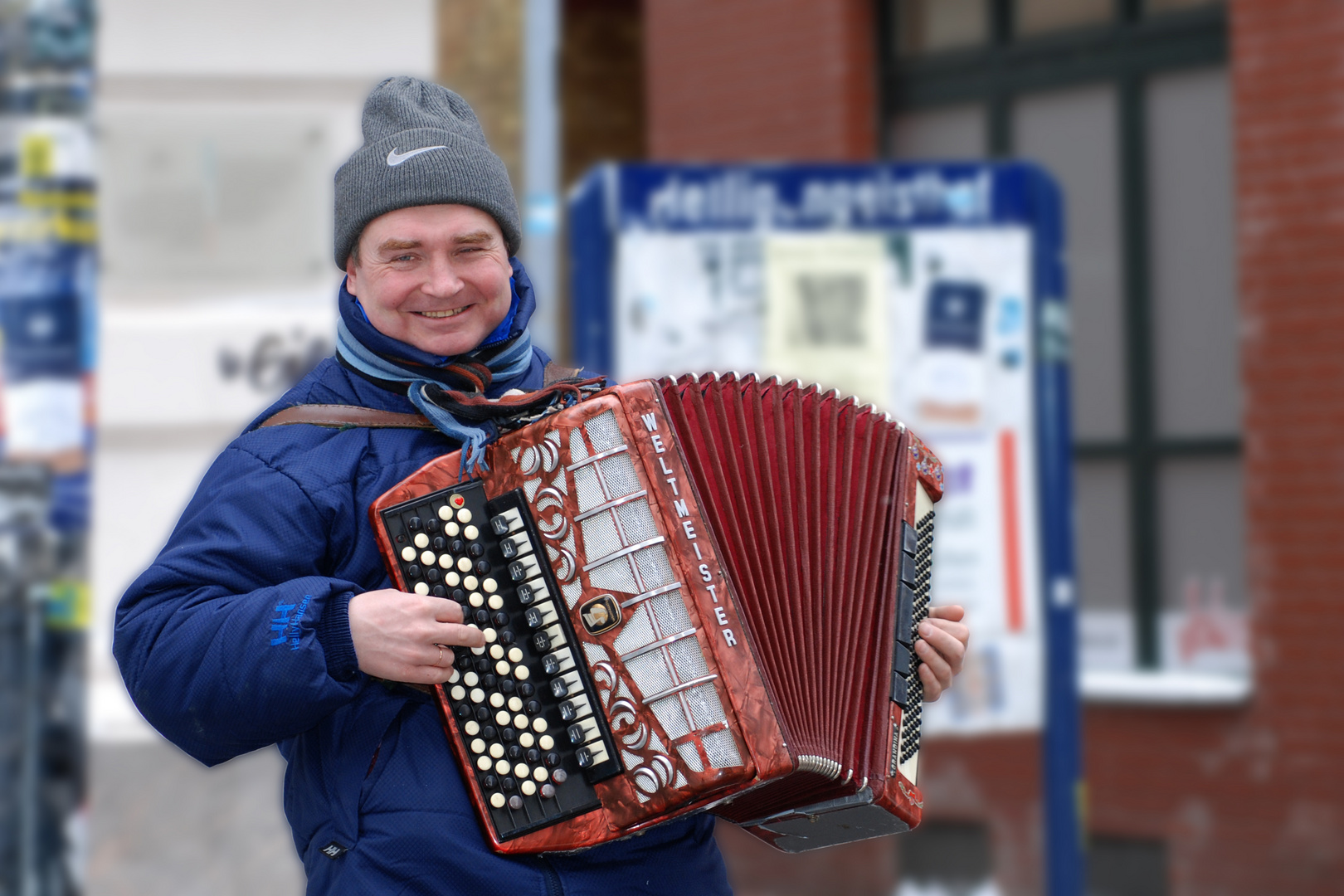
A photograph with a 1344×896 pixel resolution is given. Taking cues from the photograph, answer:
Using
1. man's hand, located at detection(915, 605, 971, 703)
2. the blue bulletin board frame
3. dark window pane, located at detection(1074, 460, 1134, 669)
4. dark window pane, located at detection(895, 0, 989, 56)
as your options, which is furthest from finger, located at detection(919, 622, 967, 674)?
dark window pane, located at detection(895, 0, 989, 56)

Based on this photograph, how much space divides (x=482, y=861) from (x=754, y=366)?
230 centimetres

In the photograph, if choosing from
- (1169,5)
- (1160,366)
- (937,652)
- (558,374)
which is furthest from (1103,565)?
(558,374)

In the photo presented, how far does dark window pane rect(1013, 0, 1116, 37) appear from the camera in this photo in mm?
5648

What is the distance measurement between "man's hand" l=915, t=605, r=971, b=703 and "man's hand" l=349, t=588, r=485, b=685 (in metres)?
0.67

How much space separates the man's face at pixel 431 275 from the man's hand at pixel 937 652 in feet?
2.35

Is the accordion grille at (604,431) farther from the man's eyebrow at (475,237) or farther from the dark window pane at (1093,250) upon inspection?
the dark window pane at (1093,250)

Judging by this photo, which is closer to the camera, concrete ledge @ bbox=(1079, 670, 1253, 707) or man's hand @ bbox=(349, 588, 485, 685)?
man's hand @ bbox=(349, 588, 485, 685)

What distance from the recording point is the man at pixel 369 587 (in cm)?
183

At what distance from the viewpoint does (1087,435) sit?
5.71m

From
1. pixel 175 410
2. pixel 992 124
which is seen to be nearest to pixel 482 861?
pixel 175 410

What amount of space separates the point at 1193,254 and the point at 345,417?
4146mm

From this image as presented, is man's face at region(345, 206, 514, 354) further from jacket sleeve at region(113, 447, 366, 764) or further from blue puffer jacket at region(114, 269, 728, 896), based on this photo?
jacket sleeve at region(113, 447, 366, 764)

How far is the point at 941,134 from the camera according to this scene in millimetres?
6164

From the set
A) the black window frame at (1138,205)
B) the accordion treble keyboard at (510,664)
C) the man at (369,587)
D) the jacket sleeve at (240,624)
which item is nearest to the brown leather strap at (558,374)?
the man at (369,587)
